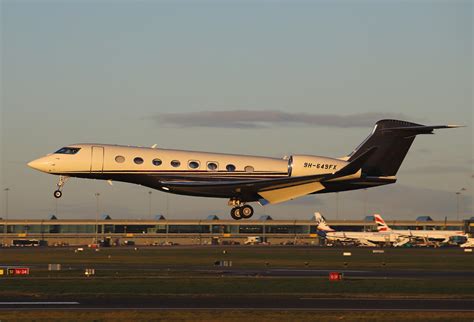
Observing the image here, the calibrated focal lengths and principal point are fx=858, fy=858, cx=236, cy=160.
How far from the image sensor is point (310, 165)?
54750mm

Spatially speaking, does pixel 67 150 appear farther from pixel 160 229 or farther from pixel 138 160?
pixel 160 229

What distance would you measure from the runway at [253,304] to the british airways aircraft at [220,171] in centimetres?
1361

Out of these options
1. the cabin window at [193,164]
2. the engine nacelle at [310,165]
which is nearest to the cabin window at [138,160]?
the cabin window at [193,164]

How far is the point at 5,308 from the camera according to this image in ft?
115

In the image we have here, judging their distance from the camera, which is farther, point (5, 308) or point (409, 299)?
point (409, 299)

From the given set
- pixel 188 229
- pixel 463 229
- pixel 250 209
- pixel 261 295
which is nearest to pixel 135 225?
pixel 188 229

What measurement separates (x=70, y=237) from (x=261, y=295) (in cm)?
15920

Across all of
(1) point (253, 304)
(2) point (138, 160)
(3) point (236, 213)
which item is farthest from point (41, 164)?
(1) point (253, 304)

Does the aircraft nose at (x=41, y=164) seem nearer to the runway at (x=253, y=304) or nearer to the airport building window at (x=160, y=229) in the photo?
the runway at (x=253, y=304)

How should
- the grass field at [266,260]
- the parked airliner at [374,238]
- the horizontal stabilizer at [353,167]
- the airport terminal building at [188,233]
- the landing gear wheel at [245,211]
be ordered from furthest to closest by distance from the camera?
the airport terminal building at [188,233] < the parked airliner at [374,238] < the grass field at [266,260] < the landing gear wheel at [245,211] < the horizontal stabilizer at [353,167]

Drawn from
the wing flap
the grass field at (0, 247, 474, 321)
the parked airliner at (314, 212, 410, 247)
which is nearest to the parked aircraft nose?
the grass field at (0, 247, 474, 321)

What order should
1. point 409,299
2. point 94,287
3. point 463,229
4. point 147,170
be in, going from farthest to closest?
1. point 463,229
2. point 147,170
3. point 94,287
4. point 409,299

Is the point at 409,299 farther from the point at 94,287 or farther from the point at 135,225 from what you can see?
the point at 135,225

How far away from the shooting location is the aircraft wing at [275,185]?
52.6 meters
